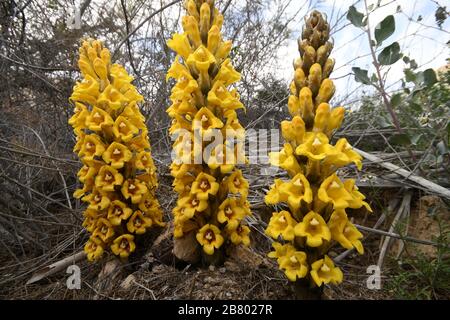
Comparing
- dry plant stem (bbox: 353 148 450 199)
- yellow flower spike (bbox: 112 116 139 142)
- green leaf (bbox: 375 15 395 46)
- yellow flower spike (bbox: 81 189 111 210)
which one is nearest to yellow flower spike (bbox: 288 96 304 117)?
yellow flower spike (bbox: 112 116 139 142)

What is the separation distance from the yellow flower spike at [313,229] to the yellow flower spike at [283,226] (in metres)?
0.04

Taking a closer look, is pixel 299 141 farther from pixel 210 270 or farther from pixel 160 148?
pixel 160 148

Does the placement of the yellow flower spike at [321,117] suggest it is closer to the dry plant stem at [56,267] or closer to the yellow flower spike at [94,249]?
the yellow flower spike at [94,249]

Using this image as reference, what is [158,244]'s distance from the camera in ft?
8.16

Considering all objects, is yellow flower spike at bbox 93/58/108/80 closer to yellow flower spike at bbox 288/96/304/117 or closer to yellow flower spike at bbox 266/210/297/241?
yellow flower spike at bbox 288/96/304/117

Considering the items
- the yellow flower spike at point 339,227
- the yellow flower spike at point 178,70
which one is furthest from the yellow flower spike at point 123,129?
the yellow flower spike at point 339,227

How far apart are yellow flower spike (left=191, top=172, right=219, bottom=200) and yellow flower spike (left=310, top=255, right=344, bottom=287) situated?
69 cm

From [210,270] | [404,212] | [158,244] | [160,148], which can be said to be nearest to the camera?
[210,270]

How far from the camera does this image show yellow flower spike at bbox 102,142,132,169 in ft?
7.43

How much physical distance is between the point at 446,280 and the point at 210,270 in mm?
1648

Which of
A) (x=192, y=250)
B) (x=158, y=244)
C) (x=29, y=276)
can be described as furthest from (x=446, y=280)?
(x=29, y=276)

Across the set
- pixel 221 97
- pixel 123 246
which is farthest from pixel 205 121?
pixel 123 246

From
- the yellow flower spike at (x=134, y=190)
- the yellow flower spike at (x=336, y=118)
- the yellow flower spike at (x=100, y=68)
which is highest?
the yellow flower spike at (x=100, y=68)

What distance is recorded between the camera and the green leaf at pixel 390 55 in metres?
2.51
